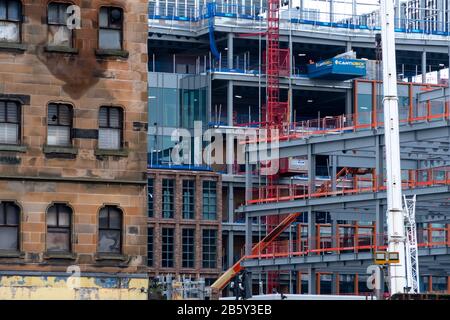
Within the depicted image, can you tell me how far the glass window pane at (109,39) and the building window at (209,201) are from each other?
6399cm

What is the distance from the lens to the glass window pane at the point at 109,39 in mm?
54406

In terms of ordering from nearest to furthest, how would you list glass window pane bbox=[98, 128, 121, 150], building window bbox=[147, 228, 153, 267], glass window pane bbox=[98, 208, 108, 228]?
glass window pane bbox=[98, 208, 108, 228]
glass window pane bbox=[98, 128, 121, 150]
building window bbox=[147, 228, 153, 267]

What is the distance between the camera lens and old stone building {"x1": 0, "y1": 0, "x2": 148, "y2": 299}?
5150 cm

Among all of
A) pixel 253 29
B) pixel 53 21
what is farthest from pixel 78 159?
pixel 253 29

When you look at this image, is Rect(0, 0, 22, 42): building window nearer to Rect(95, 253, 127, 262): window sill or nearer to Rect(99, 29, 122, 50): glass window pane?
Rect(99, 29, 122, 50): glass window pane

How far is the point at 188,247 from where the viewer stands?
118 metres

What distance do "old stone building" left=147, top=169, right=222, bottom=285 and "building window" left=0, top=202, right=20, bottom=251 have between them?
63.8m

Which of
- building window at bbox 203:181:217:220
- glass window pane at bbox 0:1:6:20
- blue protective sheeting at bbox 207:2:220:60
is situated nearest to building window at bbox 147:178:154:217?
building window at bbox 203:181:217:220

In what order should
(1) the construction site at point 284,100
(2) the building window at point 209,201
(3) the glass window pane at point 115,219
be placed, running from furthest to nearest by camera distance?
1. (2) the building window at point 209,201
2. (1) the construction site at point 284,100
3. (3) the glass window pane at point 115,219

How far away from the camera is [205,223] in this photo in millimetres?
118688

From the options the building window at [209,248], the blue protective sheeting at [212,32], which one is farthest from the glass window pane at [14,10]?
the blue protective sheeting at [212,32]

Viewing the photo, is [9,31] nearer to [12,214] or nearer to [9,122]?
[9,122]

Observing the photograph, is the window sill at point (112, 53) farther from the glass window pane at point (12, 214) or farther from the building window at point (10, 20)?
the glass window pane at point (12, 214)
